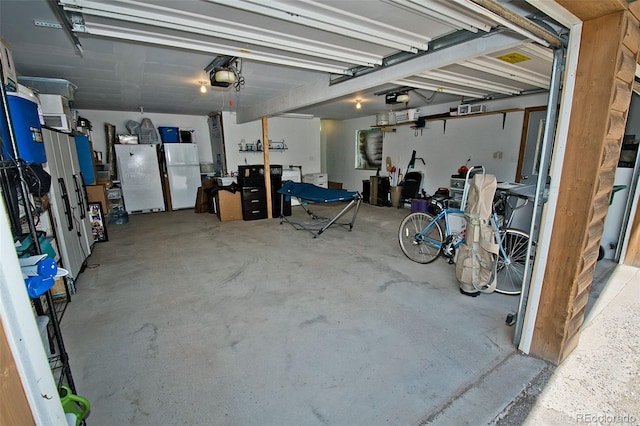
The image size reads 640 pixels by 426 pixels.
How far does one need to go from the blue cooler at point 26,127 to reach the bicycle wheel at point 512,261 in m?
4.16

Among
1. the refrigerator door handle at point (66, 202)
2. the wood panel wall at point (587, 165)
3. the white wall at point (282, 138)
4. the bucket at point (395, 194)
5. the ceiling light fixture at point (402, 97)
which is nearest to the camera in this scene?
the wood panel wall at point (587, 165)

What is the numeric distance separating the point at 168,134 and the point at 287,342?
21.6ft

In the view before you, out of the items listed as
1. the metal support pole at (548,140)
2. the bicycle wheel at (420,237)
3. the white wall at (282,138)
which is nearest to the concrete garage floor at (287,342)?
the bicycle wheel at (420,237)

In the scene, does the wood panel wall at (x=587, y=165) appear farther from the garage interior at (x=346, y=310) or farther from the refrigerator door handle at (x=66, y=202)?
the refrigerator door handle at (x=66, y=202)

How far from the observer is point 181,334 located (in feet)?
7.43

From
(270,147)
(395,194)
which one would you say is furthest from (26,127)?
(395,194)

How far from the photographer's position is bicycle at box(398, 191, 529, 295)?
285 cm

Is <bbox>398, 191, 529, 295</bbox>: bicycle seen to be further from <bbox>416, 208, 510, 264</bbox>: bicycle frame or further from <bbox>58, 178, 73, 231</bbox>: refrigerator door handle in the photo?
<bbox>58, 178, 73, 231</bbox>: refrigerator door handle

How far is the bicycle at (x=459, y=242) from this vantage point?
2.85m

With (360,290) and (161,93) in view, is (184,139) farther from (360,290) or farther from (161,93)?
(360,290)

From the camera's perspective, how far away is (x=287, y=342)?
2152 millimetres

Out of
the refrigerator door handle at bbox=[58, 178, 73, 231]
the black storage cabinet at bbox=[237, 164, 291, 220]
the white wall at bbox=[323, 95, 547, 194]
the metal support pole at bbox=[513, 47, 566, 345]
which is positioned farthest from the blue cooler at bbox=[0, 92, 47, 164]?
the white wall at bbox=[323, 95, 547, 194]

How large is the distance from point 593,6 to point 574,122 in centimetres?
54

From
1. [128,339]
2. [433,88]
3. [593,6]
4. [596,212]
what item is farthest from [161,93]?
[596,212]
